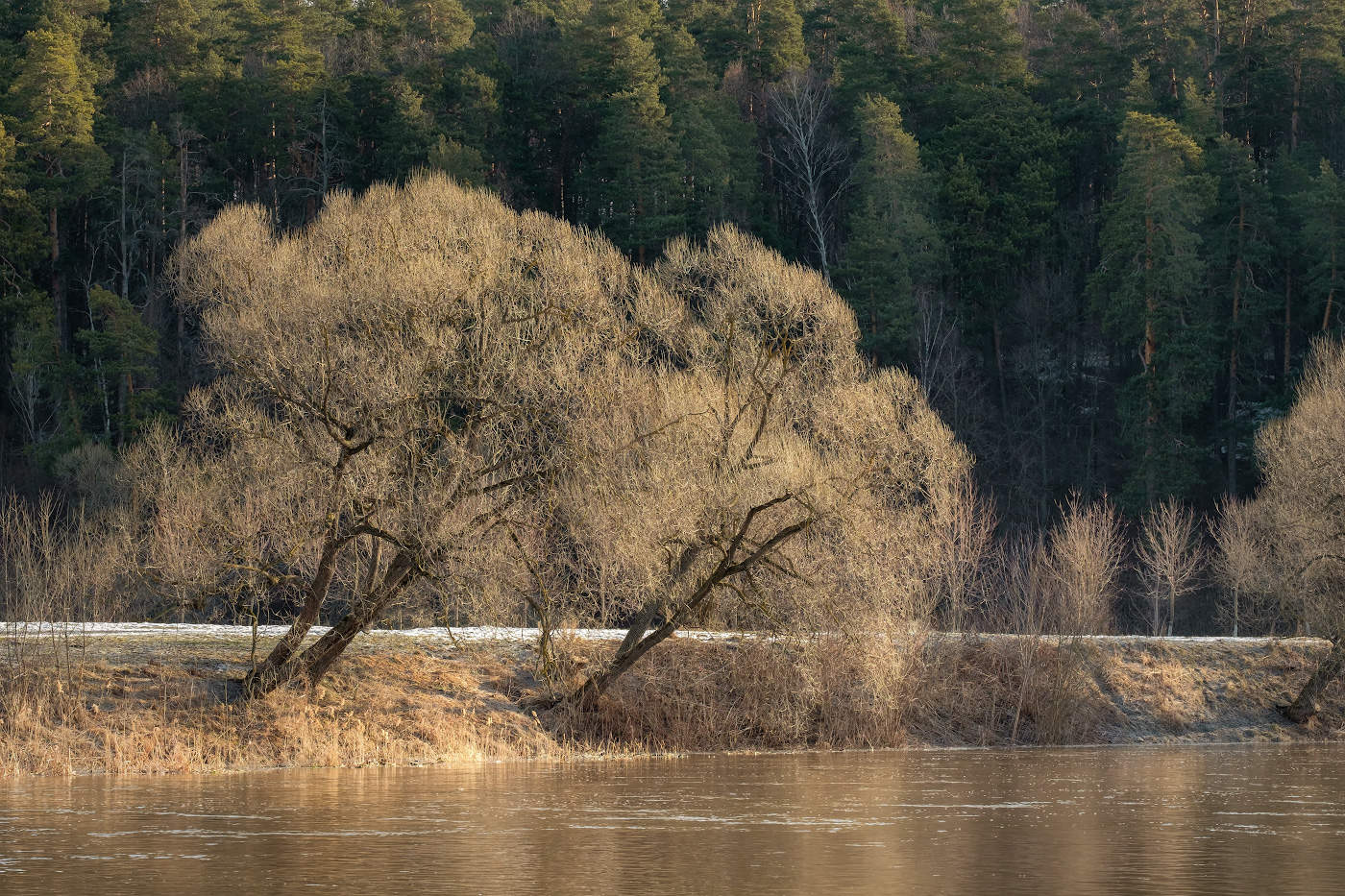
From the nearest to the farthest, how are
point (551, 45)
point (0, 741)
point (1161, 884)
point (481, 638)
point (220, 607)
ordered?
point (1161, 884), point (0, 741), point (481, 638), point (220, 607), point (551, 45)

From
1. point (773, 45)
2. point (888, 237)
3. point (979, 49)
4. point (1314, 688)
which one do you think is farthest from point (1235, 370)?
point (773, 45)

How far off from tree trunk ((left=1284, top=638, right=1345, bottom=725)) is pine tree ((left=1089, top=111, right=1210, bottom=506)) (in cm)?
2442

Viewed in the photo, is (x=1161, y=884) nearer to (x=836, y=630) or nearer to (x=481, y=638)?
(x=836, y=630)

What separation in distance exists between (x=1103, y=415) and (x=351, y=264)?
5375cm

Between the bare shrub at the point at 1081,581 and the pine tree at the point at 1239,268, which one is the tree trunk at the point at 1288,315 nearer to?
the pine tree at the point at 1239,268

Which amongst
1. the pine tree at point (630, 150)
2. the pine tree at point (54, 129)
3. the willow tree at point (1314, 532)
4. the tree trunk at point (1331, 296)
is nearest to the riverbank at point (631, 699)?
the willow tree at point (1314, 532)

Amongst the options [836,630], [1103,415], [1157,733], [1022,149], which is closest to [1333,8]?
[1022,149]

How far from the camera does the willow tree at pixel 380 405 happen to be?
2936 cm

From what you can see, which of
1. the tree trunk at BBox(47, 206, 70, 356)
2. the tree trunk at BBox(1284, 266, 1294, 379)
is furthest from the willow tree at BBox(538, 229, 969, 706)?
the tree trunk at BBox(47, 206, 70, 356)

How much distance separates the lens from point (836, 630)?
33969 millimetres

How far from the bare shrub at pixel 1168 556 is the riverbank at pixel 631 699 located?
943cm

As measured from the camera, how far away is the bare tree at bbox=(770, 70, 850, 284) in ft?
267

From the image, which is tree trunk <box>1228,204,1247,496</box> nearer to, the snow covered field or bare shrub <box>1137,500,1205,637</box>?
bare shrub <box>1137,500,1205,637</box>

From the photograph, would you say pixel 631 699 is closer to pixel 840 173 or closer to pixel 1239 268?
pixel 1239 268
